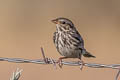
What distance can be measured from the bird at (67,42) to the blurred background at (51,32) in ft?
8.94

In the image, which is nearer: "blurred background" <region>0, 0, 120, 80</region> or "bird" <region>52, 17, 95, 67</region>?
"bird" <region>52, 17, 95, 67</region>

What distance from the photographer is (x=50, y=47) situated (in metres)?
11.1

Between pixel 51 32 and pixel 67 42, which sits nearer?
pixel 67 42

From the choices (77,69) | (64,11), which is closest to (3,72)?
(77,69)

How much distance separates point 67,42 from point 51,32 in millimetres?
5180

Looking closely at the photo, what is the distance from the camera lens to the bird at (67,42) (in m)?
6.60

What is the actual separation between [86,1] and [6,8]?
1854mm

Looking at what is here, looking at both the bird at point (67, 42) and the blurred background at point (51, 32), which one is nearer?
the bird at point (67, 42)

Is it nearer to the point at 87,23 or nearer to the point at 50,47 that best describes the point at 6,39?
the point at 50,47

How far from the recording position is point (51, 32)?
11.9m

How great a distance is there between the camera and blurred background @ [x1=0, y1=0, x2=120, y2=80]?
9914mm

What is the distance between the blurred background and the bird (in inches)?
107

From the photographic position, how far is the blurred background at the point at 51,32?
991cm

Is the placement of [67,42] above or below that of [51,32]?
below
